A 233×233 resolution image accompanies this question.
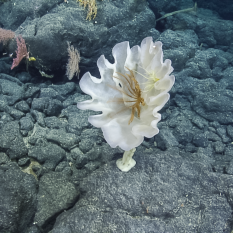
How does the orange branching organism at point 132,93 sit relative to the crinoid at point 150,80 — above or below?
below

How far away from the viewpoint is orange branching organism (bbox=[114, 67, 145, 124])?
209cm

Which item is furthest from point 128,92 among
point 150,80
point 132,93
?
point 150,80

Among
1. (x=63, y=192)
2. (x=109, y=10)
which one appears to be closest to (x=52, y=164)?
(x=63, y=192)

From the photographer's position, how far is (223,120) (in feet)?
12.1

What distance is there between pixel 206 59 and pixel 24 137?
4.03 m

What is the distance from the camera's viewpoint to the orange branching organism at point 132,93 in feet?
6.84

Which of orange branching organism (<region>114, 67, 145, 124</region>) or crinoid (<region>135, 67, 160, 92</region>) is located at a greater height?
crinoid (<region>135, 67, 160, 92</region>)

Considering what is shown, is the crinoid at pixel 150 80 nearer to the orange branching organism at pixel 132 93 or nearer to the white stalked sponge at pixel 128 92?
the white stalked sponge at pixel 128 92

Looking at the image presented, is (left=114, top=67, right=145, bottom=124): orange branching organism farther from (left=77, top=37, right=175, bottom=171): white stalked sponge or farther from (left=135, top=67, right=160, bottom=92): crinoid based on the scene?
(left=135, top=67, right=160, bottom=92): crinoid

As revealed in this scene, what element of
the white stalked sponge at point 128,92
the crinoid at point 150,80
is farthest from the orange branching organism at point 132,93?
the crinoid at point 150,80

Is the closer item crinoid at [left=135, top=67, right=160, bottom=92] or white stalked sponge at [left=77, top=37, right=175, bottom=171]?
white stalked sponge at [left=77, top=37, right=175, bottom=171]

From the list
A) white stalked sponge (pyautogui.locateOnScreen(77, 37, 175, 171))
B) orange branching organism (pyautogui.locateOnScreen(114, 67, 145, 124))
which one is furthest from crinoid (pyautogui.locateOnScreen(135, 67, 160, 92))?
orange branching organism (pyautogui.locateOnScreen(114, 67, 145, 124))

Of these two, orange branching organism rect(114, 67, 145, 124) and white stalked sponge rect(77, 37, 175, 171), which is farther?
orange branching organism rect(114, 67, 145, 124)

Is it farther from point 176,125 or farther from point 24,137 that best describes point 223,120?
point 24,137
